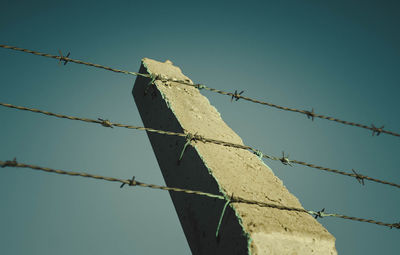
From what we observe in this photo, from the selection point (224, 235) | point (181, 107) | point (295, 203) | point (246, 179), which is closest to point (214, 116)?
point (181, 107)

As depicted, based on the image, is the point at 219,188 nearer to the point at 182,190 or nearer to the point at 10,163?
the point at 182,190

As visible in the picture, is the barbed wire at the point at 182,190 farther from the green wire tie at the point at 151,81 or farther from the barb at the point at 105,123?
the green wire tie at the point at 151,81

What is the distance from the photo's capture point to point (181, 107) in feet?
6.47

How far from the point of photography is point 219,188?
138 cm

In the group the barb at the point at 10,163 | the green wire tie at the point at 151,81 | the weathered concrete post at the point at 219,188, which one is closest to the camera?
the barb at the point at 10,163

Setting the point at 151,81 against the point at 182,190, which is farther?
the point at 151,81

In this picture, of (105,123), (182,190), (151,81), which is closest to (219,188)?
(182,190)

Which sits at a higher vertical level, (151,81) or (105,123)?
(151,81)

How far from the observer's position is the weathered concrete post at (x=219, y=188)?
1280mm

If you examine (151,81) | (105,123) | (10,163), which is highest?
(151,81)

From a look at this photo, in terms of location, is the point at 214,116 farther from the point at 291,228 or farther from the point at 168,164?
the point at 291,228

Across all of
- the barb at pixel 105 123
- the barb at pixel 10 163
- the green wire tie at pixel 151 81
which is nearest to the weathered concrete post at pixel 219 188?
the green wire tie at pixel 151 81

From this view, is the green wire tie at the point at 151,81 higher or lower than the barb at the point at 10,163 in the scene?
higher

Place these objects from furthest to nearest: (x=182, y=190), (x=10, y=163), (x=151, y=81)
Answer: (x=151, y=81) → (x=182, y=190) → (x=10, y=163)
